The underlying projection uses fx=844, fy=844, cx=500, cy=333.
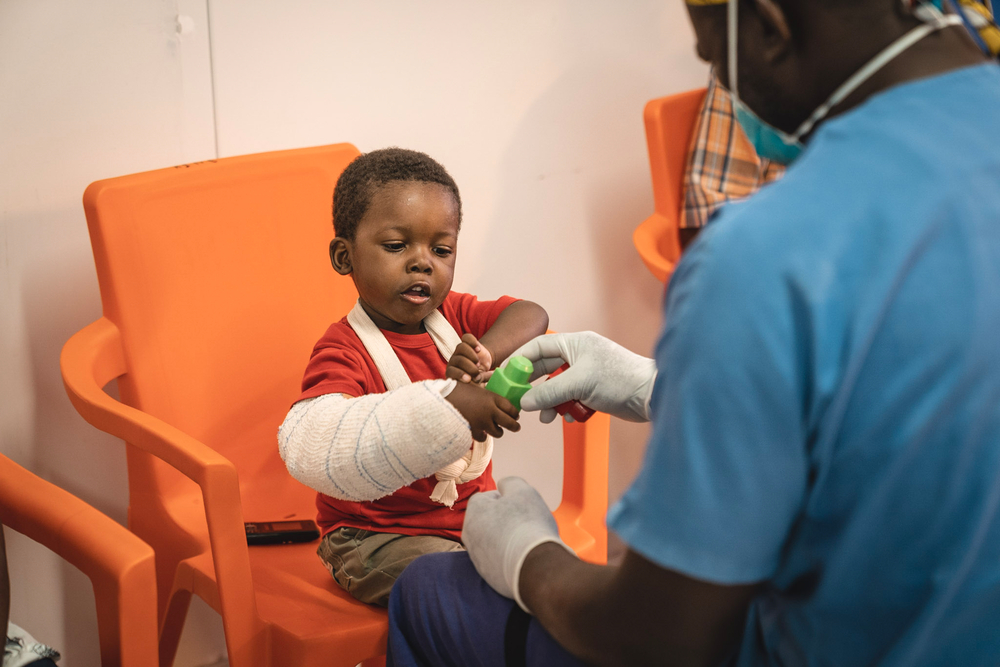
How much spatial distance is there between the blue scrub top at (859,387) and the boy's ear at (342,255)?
0.81 m

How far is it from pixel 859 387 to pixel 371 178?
0.89 m

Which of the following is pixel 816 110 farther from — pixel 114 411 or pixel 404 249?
pixel 114 411

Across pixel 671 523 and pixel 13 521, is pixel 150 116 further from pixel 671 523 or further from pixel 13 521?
pixel 671 523

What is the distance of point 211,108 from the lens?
4.90 ft

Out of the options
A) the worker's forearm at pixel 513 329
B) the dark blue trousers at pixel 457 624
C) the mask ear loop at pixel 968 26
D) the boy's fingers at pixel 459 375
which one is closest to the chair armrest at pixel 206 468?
the dark blue trousers at pixel 457 624

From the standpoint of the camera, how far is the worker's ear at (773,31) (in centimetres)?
65

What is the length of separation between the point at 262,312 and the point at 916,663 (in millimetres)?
1111

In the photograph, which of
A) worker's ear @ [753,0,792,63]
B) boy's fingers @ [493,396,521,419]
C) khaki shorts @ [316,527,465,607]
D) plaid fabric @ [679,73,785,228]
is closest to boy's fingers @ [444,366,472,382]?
boy's fingers @ [493,396,521,419]

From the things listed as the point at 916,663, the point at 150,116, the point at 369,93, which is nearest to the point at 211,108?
the point at 150,116

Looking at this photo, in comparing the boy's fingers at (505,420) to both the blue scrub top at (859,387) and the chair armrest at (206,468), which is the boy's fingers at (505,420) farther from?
the blue scrub top at (859,387)

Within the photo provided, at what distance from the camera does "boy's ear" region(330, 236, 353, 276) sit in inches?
51.8

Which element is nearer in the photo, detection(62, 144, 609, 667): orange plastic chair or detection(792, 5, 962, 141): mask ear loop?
detection(792, 5, 962, 141): mask ear loop

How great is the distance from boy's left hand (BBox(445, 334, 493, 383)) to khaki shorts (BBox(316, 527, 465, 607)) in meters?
0.24

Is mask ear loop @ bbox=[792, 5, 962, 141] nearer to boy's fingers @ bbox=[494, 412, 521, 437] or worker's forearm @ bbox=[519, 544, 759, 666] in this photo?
worker's forearm @ bbox=[519, 544, 759, 666]
